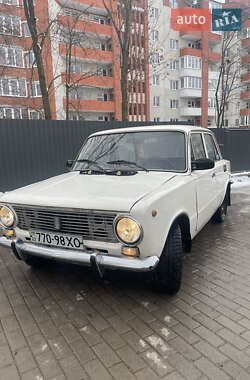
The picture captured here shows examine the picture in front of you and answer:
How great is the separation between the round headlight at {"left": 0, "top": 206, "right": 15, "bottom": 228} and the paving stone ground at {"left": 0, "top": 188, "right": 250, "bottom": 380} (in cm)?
88

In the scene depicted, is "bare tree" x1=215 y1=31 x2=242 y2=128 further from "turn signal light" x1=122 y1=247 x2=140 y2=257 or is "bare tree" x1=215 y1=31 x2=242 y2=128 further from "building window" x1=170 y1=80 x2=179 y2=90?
"building window" x1=170 y1=80 x2=179 y2=90

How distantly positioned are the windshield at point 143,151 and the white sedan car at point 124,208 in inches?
0.5

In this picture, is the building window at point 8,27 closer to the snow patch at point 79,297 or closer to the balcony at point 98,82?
the snow patch at point 79,297

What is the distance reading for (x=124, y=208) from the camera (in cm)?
238

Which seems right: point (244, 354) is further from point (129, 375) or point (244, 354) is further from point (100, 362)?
point (100, 362)

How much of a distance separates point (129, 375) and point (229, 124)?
47272 mm

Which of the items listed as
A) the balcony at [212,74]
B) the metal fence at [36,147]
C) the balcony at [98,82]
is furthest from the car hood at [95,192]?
the balcony at [212,74]

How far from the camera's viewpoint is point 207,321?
2.62m

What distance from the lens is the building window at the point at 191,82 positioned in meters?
37.6

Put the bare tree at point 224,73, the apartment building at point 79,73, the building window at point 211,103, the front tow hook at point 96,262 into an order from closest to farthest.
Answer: the front tow hook at point 96,262 → the bare tree at point 224,73 → the apartment building at point 79,73 → the building window at point 211,103

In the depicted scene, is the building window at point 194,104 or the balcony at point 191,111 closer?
the balcony at point 191,111

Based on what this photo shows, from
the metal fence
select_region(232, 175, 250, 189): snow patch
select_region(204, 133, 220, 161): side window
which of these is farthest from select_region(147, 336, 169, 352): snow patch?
select_region(232, 175, 250, 189): snow patch

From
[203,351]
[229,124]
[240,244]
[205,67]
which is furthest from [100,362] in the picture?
[229,124]

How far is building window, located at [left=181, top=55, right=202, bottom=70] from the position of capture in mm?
37000
